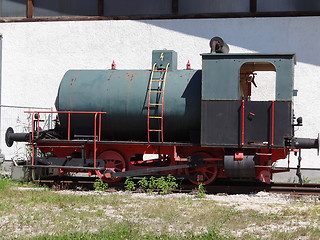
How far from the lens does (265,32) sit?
1524 cm

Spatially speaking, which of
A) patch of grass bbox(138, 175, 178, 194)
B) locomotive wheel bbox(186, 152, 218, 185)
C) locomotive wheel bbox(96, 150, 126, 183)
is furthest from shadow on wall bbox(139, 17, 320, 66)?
patch of grass bbox(138, 175, 178, 194)

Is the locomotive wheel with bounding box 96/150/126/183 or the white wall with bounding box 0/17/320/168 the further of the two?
the white wall with bounding box 0/17/320/168

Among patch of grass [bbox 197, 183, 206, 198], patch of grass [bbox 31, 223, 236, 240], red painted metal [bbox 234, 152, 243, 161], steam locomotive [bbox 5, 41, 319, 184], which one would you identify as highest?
steam locomotive [bbox 5, 41, 319, 184]

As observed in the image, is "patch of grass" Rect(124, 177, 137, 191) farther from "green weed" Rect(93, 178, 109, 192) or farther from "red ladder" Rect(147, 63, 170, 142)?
"red ladder" Rect(147, 63, 170, 142)

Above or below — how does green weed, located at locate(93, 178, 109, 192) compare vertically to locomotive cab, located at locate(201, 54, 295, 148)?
below

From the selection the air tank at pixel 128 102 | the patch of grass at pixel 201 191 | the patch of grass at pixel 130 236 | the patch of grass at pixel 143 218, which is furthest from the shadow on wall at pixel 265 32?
the patch of grass at pixel 130 236

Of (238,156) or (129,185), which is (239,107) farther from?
(129,185)

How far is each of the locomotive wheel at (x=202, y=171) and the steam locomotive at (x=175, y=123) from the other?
23mm

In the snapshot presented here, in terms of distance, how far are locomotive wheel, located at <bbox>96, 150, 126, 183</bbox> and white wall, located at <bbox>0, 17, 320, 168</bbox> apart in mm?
4177

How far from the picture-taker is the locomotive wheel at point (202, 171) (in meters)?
12.0

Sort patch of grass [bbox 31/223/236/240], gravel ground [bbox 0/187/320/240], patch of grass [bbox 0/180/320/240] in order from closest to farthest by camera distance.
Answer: patch of grass [bbox 31/223/236/240], patch of grass [bbox 0/180/320/240], gravel ground [bbox 0/187/320/240]

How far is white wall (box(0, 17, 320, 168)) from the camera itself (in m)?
15.0

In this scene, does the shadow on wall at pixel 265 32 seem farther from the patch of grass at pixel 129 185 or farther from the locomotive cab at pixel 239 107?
the patch of grass at pixel 129 185

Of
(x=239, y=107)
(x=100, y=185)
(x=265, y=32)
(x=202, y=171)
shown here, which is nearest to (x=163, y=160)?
(x=202, y=171)
